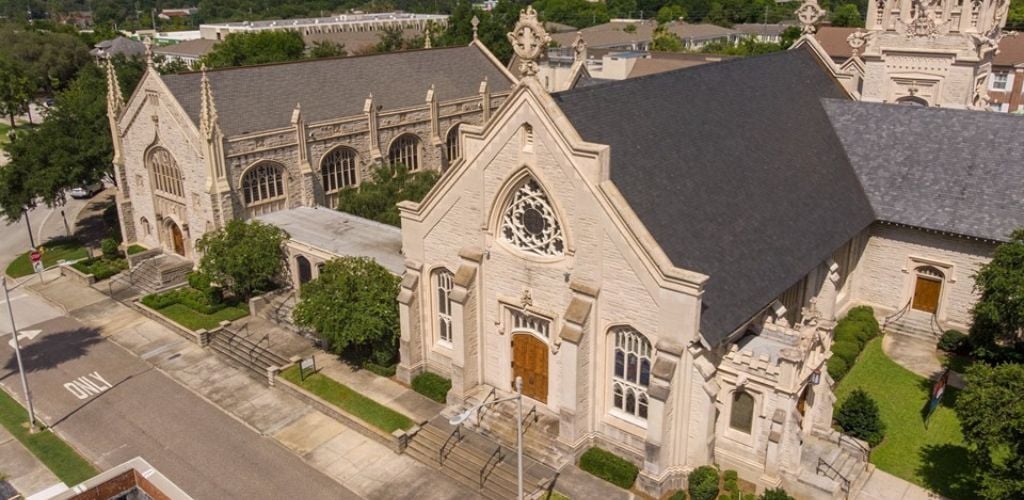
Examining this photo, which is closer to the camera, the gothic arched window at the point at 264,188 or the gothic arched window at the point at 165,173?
the gothic arched window at the point at 264,188

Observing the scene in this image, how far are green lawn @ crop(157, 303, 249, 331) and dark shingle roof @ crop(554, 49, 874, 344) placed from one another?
82.0 feet

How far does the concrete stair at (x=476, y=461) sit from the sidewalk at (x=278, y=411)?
1.44 ft

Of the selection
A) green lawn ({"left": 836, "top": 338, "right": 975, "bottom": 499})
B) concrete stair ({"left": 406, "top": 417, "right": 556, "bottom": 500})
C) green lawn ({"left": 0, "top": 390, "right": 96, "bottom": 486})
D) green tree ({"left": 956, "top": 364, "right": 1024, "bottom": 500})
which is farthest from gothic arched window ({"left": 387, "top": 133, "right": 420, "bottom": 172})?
green tree ({"left": 956, "top": 364, "right": 1024, "bottom": 500})

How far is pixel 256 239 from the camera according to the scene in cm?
4278

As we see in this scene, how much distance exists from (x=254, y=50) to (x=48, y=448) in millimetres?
81818

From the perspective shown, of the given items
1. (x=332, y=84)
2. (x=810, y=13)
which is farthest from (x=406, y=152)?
(x=810, y=13)

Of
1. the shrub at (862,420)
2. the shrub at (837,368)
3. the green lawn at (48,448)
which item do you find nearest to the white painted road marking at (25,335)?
the green lawn at (48,448)

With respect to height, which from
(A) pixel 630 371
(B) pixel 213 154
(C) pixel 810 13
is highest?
(C) pixel 810 13

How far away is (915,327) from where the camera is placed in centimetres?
3872

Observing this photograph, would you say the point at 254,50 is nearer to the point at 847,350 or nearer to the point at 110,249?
the point at 110,249

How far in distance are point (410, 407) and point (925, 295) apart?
25543 millimetres

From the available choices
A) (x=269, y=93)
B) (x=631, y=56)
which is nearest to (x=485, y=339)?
(x=269, y=93)

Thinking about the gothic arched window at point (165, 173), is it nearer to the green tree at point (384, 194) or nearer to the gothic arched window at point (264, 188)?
the gothic arched window at point (264, 188)

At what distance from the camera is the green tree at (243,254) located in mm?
42281
